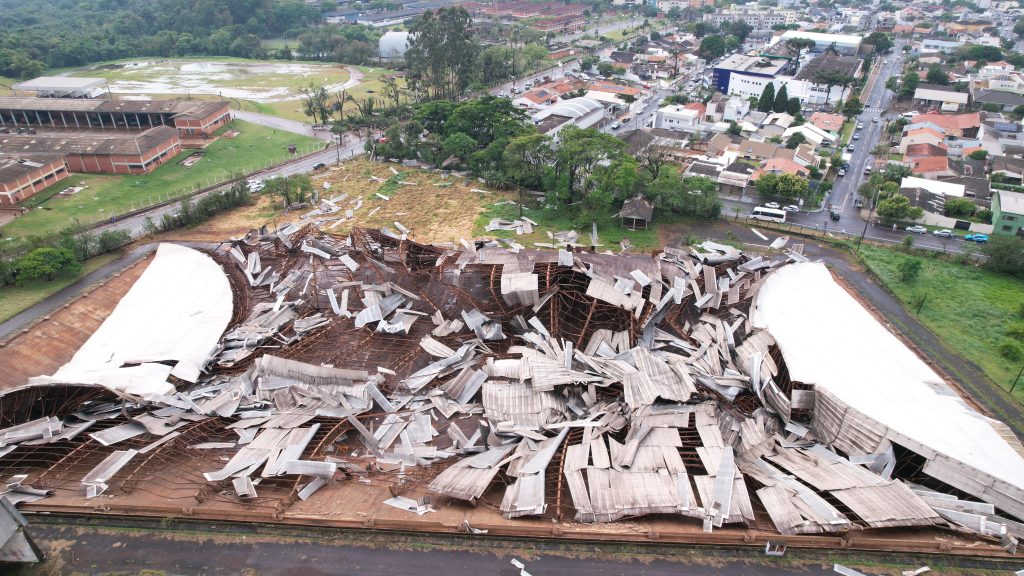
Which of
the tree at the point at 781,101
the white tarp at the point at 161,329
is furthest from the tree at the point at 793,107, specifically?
the white tarp at the point at 161,329

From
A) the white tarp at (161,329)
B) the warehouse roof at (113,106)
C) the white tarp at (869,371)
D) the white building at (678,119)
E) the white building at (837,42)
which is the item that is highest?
the white building at (837,42)

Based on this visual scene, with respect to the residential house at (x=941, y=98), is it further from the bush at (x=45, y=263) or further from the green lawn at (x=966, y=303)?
the bush at (x=45, y=263)

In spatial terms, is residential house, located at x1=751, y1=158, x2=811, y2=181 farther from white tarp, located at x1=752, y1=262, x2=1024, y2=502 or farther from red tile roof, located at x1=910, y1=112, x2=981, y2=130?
red tile roof, located at x1=910, y1=112, x2=981, y2=130

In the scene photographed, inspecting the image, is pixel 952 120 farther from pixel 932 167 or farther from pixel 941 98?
pixel 932 167

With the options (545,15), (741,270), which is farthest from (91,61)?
(741,270)

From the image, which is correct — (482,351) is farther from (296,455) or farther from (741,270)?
(741,270)

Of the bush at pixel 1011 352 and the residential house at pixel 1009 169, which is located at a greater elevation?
the residential house at pixel 1009 169
